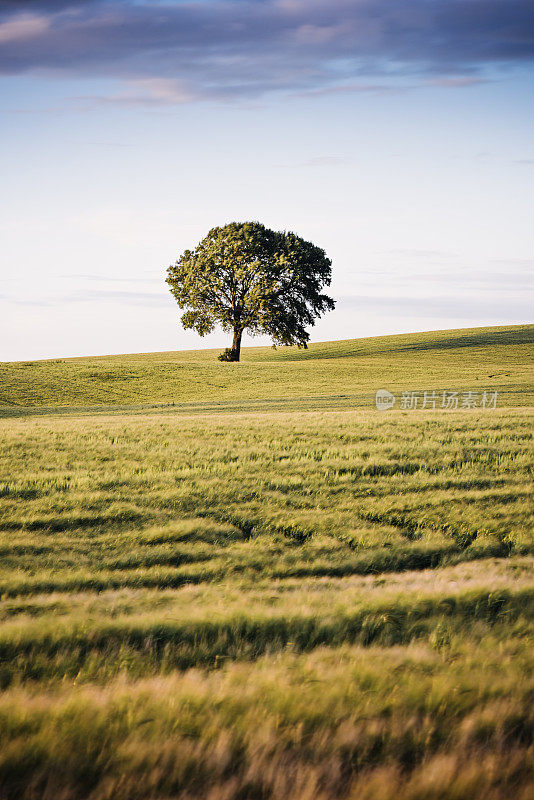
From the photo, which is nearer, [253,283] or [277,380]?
[277,380]

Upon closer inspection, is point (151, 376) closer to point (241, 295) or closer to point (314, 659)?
point (241, 295)

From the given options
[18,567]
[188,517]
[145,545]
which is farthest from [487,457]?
→ [18,567]

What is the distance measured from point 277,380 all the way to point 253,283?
14015 millimetres

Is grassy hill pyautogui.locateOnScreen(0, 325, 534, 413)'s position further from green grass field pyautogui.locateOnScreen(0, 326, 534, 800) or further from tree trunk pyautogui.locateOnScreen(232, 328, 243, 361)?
green grass field pyautogui.locateOnScreen(0, 326, 534, 800)

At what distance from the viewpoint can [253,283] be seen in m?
58.1

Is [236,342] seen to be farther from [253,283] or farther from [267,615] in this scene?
[267,615]

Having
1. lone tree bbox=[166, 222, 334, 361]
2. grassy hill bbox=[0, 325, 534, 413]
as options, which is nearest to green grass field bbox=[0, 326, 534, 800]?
grassy hill bbox=[0, 325, 534, 413]

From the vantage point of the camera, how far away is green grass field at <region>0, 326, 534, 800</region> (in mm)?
2664

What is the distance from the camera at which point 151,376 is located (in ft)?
168

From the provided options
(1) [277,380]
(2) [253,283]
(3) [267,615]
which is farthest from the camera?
(2) [253,283]

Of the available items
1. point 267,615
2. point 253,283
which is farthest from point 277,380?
point 267,615

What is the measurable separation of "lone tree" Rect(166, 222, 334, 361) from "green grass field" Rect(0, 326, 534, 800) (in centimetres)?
3852

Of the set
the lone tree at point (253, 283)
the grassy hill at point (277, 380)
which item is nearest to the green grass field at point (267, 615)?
the grassy hill at point (277, 380)

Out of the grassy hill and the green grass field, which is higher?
the grassy hill
